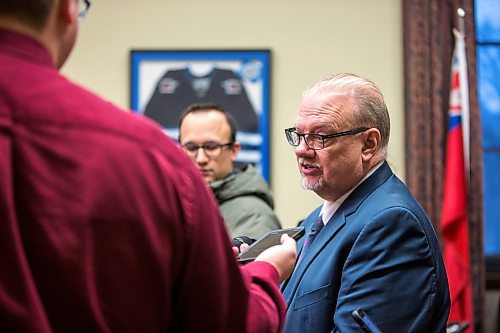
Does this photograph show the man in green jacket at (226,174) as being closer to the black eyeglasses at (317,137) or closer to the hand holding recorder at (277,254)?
the black eyeglasses at (317,137)

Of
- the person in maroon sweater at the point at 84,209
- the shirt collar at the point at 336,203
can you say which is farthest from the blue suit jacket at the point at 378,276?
the person in maroon sweater at the point at 84,209

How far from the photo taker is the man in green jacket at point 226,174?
128 inches

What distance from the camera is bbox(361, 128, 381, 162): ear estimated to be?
2322 millimetres

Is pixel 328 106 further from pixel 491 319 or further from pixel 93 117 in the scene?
pixel 491 319

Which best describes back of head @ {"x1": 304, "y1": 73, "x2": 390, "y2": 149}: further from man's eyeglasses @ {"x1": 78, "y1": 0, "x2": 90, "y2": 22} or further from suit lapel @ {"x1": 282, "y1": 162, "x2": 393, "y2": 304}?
man's eyeglasses @ {"x1": 78, "y1": 0, "x2": 90, "y2": 22}

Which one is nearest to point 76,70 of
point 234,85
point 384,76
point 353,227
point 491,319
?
point 234,85

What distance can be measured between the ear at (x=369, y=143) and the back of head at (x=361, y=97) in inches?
0.8

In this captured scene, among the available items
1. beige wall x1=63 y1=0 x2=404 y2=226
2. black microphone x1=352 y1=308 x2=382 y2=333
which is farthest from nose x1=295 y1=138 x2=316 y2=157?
beige wall x1=63 y1=0 x2=404 y2=226

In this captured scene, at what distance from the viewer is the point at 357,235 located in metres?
2.11

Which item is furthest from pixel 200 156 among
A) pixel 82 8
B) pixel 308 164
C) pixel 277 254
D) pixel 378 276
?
pixel 82 8

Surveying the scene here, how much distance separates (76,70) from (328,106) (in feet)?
10.6

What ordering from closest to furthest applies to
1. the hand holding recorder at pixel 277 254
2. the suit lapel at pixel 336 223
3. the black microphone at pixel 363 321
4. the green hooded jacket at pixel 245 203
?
the hand holding recorder at pixel 277 254
the black microphone at pixel 363 321
the suit lapel at pixel 336 223
the green hooded jacket at pixel 245 203

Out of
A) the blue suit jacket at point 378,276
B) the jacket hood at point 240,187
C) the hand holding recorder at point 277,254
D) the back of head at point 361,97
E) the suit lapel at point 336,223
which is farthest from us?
the jacket hood at point 240,187

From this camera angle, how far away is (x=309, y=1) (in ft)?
16.9
